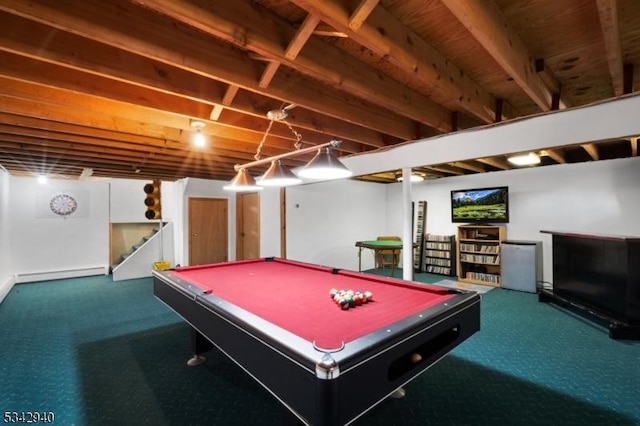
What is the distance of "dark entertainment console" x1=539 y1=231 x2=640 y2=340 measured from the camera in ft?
11.0

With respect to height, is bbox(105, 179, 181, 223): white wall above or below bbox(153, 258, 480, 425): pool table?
above

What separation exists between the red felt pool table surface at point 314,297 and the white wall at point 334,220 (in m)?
3.14

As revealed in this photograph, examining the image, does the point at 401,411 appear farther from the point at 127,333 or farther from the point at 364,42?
Result: the point at 127,333

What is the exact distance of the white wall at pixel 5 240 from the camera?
5.36 metres

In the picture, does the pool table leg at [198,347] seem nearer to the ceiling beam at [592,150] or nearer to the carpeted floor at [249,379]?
the carpeted floor at [249,379]

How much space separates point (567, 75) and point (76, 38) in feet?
11.5

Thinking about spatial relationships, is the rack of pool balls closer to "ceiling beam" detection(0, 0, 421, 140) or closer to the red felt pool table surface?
the red felt pool table surface

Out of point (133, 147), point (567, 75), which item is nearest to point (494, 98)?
point (567, 75)

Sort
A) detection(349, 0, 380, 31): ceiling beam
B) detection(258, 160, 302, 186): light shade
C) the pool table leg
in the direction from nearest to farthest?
detection(349, 0, 380, 31): ceiling beam < detection(258, 160, 302, 186): light shade < the pool table leg

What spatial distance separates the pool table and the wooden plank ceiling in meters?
1.50

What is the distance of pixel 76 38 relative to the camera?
1799mm

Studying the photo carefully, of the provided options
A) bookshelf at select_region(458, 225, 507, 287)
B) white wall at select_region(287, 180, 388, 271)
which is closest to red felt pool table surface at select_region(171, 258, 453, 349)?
white wall at select_region(287, 180, 388, 271)

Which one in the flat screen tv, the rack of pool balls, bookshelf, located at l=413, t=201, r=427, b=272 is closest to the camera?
the rack of pool balls

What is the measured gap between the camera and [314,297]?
2.23 m
